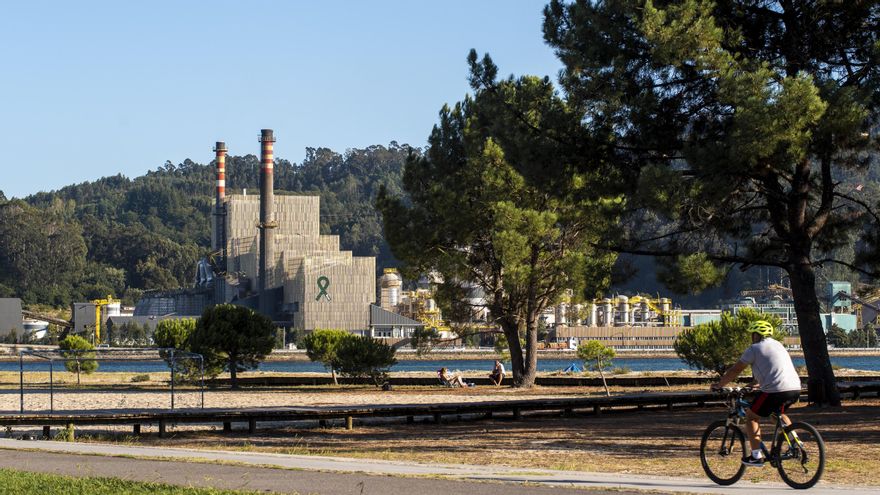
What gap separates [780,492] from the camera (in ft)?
42.7

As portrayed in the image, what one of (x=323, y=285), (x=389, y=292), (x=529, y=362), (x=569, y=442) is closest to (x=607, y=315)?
(x=389, y=292)

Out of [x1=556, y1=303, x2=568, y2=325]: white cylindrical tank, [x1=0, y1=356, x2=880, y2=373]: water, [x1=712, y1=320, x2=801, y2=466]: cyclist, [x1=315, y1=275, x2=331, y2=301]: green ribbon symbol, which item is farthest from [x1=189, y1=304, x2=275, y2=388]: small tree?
[x1=315, y1=275, x2=331, y2=301]: green ribbon symbol

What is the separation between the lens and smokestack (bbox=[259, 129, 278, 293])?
144250 mm

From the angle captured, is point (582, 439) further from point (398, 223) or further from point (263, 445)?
point (398, 223)

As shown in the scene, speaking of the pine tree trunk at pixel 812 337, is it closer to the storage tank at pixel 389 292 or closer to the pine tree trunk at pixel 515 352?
the pine tree trunk at pixel 515 352

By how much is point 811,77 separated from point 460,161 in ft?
76.9

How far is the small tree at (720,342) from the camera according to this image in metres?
52.8

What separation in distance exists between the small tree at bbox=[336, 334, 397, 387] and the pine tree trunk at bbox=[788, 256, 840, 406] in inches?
1034

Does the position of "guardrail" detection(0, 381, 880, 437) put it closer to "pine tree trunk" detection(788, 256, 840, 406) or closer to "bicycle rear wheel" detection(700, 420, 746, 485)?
"pine tree trunk" detection(788, 256, 840, 406)

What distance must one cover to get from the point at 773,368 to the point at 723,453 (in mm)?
1268

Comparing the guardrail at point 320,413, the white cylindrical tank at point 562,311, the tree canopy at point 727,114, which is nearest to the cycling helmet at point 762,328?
the tree canopy at point 727,114

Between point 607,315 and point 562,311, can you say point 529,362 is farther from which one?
point 607,315

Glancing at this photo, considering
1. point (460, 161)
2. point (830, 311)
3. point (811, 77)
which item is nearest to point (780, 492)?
point (811, 77)

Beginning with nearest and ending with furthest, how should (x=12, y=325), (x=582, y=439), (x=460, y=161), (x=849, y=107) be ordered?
(x=582, y=439) → (x=849, y=107) → (x=460, y=161) → (x=12, y=325)
